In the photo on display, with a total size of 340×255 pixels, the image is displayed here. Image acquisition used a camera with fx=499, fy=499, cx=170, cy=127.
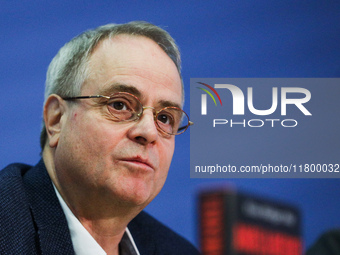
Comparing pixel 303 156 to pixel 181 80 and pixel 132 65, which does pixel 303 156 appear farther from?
pixel 132 65

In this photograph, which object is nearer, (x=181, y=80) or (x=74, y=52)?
(x=74, y=52)

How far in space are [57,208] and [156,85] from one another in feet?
2.21

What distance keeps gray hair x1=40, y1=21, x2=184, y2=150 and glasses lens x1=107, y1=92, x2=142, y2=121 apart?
6.7 inches

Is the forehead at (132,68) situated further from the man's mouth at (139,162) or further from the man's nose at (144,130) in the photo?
the man's mouth at (139,162)

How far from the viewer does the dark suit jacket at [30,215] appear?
1860mm

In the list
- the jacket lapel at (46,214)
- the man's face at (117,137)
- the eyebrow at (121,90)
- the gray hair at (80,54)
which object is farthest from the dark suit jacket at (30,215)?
the eyebrow at (121,90)

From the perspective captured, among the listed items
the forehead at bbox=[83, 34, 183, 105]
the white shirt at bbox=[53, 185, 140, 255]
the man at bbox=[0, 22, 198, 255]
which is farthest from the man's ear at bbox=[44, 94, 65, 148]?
the white shirt at bbox=[53, 185, 140, 255]

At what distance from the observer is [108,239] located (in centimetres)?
224

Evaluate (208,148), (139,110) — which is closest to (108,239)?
(139,110)

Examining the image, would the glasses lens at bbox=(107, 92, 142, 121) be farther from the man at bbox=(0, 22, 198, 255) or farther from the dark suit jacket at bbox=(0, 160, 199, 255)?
the dark suit jacket at bbox=(0, 160, 199, 255)

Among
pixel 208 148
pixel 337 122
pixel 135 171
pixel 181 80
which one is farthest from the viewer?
pixel 337 122

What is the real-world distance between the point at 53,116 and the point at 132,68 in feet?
1.37

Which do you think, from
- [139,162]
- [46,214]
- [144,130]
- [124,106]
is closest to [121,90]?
[124,106]

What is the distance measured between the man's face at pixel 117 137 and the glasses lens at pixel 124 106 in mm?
25
